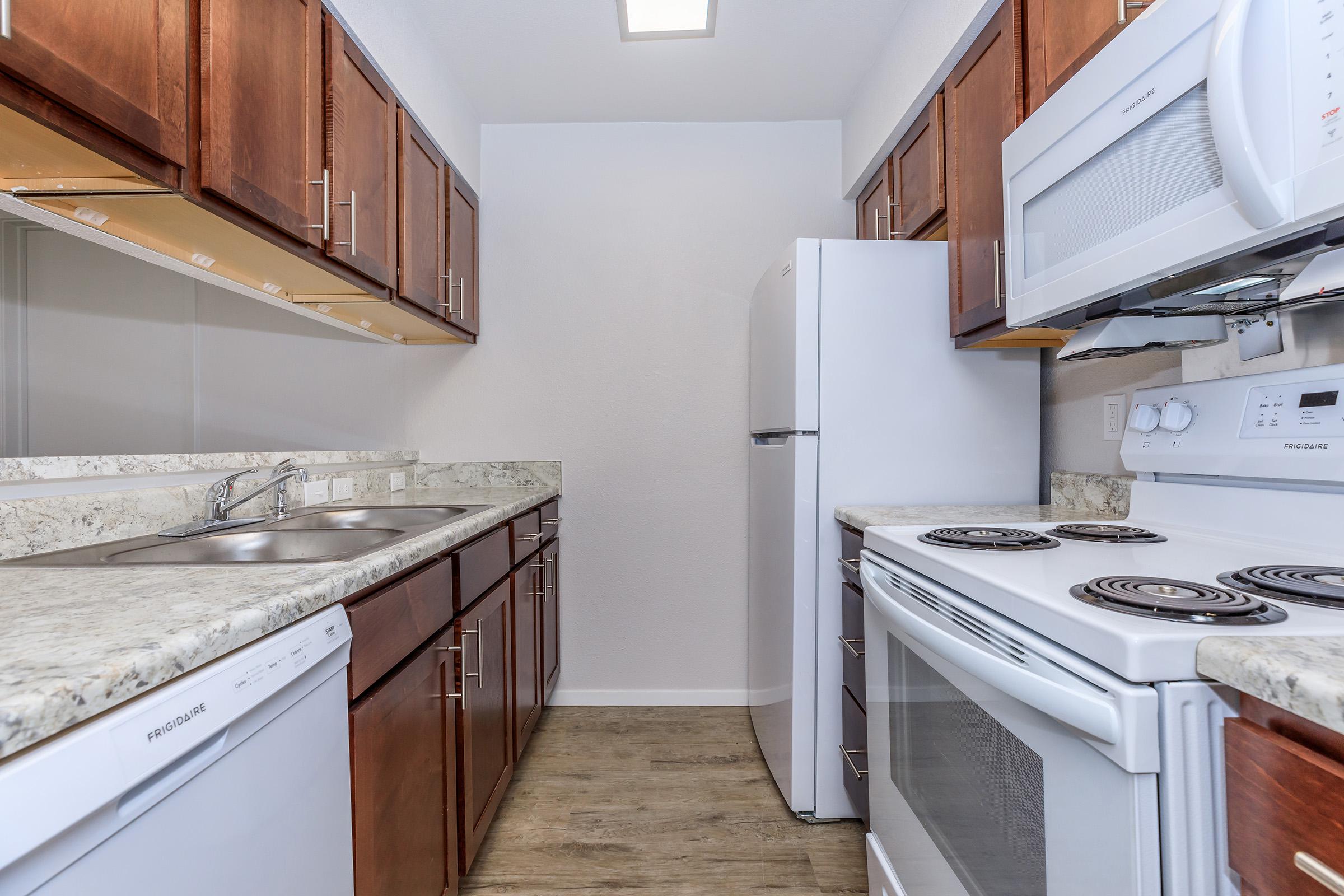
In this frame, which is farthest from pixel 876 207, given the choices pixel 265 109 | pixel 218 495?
pixel 218 495

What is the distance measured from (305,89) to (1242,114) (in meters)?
1.65

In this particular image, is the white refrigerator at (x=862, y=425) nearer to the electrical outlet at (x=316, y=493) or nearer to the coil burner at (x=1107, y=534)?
the coil burner at (x=1107, y=534)

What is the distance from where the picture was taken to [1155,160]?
94cm

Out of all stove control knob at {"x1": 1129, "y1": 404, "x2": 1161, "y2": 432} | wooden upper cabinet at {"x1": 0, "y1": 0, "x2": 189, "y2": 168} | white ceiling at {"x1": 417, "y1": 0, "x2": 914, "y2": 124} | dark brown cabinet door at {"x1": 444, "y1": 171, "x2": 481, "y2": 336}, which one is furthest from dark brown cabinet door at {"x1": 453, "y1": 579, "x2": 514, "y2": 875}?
white ceiling at {"x1": 417, "y1": 0, "x2": 914, "y2": 124}

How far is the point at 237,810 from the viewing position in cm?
68

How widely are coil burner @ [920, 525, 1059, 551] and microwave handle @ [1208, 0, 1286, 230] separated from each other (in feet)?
1.87

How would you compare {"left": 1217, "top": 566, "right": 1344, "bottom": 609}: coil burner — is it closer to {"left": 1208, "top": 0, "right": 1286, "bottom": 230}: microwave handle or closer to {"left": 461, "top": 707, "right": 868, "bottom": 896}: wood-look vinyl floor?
{"left": 1208, "top": 0, "right": 1286, "bottom": 230}: microwave handle

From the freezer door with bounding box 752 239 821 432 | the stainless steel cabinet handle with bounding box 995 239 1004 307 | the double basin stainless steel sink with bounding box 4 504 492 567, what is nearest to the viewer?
the double basin stainless steel sink with bounding box 4 504 492 567

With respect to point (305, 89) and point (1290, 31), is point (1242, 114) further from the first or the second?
point (305, 89)

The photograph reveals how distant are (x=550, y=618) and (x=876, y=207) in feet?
6.49

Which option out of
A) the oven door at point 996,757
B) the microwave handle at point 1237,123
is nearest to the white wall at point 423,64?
the microwave handle at point 1237,123

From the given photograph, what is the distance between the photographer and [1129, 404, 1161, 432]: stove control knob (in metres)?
1.29

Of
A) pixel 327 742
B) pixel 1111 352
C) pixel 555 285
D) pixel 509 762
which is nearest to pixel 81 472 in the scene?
pixel 327 742

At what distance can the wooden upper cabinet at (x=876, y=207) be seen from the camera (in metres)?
2.21
